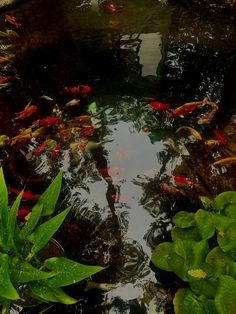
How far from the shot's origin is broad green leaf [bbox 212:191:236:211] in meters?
2.72

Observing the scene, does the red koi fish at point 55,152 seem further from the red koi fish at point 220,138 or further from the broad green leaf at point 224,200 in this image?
the broad green leaf at point 224,200

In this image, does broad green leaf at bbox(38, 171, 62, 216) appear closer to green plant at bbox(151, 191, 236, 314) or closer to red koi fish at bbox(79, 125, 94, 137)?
green plant at bbox(151, 191, 236, 314)

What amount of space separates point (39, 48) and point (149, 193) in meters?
3.44

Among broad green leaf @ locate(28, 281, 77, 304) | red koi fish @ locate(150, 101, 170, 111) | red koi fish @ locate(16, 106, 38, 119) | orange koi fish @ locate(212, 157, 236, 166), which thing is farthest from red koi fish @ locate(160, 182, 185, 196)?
red koi fish @ locate(16, 106, 38, 119)

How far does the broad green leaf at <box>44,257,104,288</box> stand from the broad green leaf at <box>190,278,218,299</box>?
2.63 ft

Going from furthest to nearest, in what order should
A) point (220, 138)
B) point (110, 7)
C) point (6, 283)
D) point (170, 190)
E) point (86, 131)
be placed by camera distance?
point (110, 7) → point (86, 131) → point (220, 138) → point (170, 190) → point (6, 283)

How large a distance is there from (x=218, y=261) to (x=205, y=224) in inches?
10.9

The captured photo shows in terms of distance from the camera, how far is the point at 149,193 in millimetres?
3508

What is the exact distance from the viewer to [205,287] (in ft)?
7.85

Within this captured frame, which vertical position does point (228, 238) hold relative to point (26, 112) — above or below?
below

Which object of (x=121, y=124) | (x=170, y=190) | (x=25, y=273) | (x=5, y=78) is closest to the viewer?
(x=25, y=273)

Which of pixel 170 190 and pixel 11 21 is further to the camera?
pixel 11 21

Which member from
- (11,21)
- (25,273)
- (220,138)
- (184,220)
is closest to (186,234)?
(184,220)

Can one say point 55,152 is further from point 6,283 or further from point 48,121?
point 6,283
